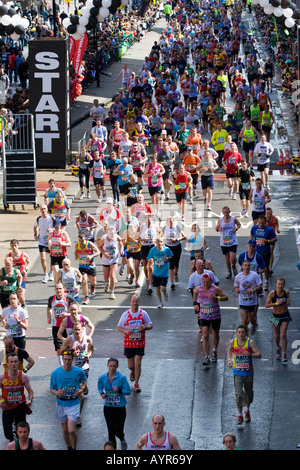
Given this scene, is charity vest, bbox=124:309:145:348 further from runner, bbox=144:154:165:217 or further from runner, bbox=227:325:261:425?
runner, bbox=144:154:165:217

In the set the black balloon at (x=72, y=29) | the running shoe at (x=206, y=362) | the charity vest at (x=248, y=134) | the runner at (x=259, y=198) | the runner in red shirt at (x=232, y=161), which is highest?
the black balloon at (x=72, y=29)

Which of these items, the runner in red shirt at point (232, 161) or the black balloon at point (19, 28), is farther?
the black balloon at point (19, 28)

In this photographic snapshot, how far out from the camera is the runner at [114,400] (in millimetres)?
15742

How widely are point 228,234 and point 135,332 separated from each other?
626cm

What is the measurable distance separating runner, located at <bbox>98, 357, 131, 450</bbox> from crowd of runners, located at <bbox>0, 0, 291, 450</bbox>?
1cm

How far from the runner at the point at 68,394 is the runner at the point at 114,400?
32 cm

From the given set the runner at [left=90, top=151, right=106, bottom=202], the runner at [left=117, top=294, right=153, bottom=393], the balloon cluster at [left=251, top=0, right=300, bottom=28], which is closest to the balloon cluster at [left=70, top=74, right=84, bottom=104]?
the runner at [left=90, top=151, right=106, bottom=202]

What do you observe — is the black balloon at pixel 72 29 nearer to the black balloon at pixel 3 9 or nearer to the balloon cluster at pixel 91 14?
the balloon cluster at pixel 91 14

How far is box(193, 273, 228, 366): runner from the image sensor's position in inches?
748

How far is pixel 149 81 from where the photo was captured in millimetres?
46000

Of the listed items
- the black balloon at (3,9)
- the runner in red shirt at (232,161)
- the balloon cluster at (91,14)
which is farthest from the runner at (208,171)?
the balloon cluster at (91,14)

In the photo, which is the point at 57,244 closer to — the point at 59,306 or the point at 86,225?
the point at 86,225

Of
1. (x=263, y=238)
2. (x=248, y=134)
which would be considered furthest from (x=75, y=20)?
(x=263, y=238)

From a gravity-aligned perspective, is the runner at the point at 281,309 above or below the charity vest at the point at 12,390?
above
